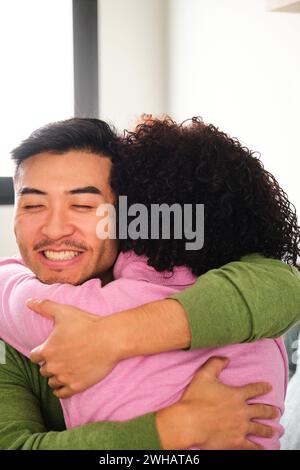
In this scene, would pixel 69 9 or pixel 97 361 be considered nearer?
pixel 97 361

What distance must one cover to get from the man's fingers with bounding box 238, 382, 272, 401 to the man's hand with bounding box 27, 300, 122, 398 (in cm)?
22

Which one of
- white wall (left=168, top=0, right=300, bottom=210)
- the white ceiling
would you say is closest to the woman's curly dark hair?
the white ceiling

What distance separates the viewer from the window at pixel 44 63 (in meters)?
2.61

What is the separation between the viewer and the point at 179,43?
8.48 ft

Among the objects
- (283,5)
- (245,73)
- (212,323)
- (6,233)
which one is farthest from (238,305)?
(6,233)

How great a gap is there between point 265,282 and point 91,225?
13.2 inches

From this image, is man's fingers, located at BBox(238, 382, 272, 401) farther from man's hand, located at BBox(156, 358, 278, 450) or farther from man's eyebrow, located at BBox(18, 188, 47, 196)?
man's eyebrow, located at BBox(18, 188, 47, 196)

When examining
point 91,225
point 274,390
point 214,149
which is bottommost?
point 274,390

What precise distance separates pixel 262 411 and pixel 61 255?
437 mm

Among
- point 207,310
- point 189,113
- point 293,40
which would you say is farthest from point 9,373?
point 189,113

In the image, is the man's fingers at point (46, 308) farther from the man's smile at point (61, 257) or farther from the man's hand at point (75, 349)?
the man's smile at point (61, 257)

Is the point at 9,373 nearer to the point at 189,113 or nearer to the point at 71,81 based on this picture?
the point at 189,113

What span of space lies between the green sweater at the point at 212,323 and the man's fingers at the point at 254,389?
0.30ft

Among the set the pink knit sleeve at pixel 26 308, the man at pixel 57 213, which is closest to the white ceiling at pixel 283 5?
the man at pixel 57 213
